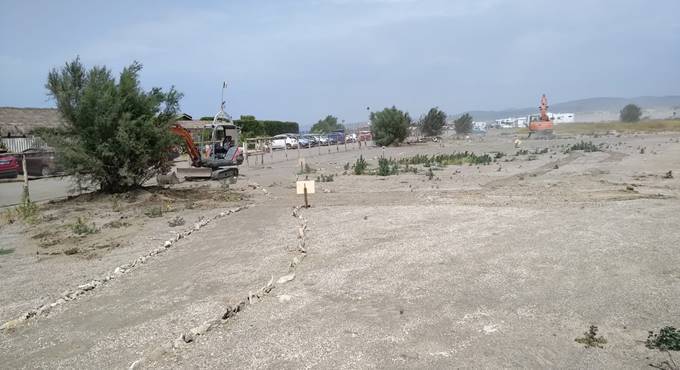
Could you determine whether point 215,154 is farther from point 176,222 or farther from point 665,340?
point 665,340

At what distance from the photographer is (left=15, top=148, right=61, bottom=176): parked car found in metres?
17.7

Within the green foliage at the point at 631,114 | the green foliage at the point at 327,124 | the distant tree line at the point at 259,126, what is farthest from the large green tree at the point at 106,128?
the green foliage at the point at 631,114

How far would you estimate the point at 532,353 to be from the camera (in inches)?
203

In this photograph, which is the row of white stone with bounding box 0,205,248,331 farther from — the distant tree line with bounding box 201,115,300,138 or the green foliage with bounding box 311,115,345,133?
the green foliage with bounding box 311,115,345,133

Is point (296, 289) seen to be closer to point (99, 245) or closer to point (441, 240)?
point (441, 240)

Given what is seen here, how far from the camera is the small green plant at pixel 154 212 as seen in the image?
14.5m

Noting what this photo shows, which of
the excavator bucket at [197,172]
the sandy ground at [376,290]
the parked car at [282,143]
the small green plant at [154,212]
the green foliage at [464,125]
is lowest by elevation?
the sandy ground at [376,290]

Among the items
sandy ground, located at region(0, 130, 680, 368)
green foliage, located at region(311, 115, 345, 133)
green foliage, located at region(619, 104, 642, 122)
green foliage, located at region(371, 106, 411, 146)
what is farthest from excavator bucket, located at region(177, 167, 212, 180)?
green foliage, located at region(619, 104, 642, 122)

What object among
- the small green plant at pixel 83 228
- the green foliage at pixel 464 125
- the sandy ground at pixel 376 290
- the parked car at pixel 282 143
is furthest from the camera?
the green foliage at pixel 464 125

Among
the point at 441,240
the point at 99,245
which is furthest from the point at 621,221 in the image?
the point at 99,245

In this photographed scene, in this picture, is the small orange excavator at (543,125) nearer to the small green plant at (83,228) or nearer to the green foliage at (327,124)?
the green foliage at (327,124)

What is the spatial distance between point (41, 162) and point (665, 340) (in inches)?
821

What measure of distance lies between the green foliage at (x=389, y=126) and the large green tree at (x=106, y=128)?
3700 centimetres

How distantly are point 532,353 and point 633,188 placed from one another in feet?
41.7
